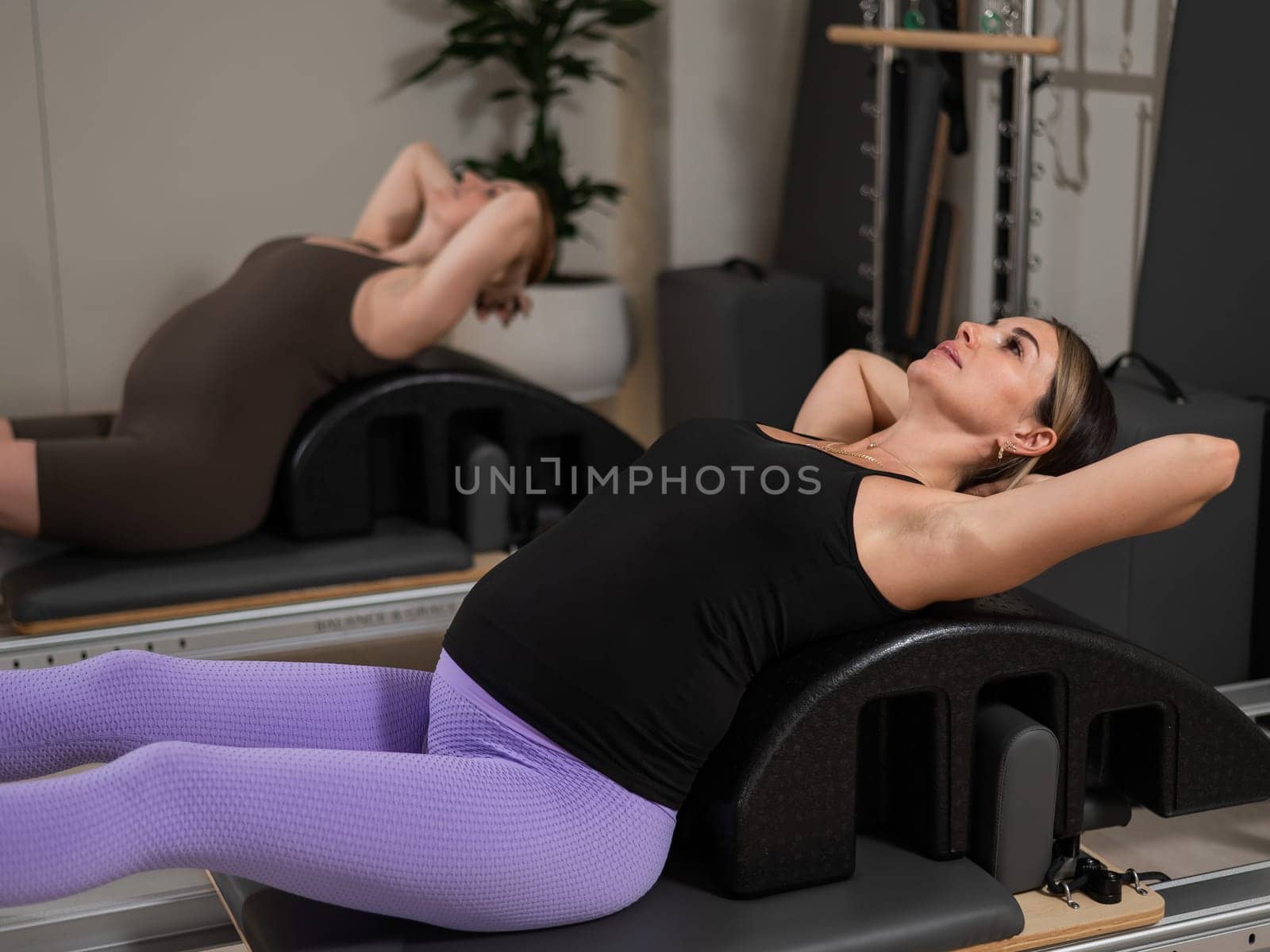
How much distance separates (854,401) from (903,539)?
0.48 metres

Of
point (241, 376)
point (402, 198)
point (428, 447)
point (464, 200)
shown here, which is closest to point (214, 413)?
point (241, 376)

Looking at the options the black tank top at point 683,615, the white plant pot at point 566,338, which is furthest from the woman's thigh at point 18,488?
the white plant pot at point 566,338

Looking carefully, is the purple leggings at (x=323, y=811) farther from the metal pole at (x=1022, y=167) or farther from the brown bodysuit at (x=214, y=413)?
the metal pole at (x=1022, y=167)

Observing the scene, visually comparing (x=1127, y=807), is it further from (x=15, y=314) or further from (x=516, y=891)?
(x=15, y=314)

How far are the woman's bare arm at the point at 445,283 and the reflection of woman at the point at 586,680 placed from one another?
1.16m

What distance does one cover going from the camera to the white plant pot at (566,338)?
3.93 metres

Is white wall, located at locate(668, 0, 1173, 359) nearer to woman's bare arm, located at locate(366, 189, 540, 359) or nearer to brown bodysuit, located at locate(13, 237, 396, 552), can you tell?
woman's bare arm, located at locate(366, 189, 540, 359)

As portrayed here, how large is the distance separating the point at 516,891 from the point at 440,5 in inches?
134

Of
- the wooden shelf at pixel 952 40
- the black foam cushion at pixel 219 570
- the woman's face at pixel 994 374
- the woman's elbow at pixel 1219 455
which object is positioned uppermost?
the wooden shelf at pixel 952 40

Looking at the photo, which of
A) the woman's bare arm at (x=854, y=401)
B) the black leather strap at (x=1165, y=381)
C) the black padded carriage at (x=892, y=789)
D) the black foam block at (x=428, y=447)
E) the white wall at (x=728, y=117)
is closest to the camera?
the black padded carriage at (x=892, y=789)

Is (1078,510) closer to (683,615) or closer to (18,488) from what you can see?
(683,615)

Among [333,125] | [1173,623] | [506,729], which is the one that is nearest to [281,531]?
[506,729]

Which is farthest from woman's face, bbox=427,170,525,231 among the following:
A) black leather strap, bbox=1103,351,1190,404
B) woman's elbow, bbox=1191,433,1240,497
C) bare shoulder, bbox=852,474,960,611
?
woman's elbow, bbox=1191,433,1240,497

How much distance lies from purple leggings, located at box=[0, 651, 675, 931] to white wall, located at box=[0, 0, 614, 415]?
2.82 metres
